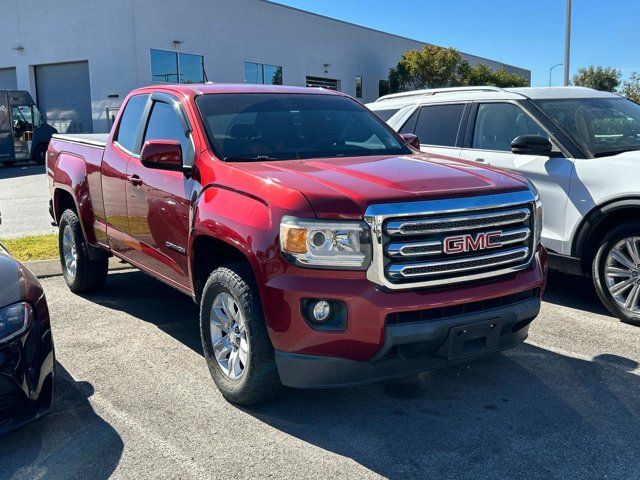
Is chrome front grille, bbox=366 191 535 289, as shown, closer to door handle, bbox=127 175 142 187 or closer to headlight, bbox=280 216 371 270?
headlight, bbox=280 216 371 270

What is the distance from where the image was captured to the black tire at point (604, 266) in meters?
5.04

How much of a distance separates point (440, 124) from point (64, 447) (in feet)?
16.5

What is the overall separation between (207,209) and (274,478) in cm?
162

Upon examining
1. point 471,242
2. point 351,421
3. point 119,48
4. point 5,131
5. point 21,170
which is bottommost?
point 351,421

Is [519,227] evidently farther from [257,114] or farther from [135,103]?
[135,103]

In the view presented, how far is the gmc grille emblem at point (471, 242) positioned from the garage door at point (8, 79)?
34065mm

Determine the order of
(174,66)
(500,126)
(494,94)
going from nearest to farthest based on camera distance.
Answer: (500,126) → (494,94) → (174,66)

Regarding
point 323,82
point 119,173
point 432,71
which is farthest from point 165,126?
point 432,71

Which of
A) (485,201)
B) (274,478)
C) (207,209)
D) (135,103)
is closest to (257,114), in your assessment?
(207,209)

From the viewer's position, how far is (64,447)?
3367 millimetres

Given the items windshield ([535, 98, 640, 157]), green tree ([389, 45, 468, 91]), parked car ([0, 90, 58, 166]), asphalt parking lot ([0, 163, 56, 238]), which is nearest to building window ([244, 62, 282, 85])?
parked car ([0, 90, 58, 166])

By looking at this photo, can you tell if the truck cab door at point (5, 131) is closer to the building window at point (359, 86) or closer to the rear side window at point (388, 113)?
the rear side window at point (388, 113)

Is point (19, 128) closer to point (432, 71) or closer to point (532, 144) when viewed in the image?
point (532, 144)

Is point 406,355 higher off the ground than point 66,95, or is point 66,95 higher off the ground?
point 66,95
